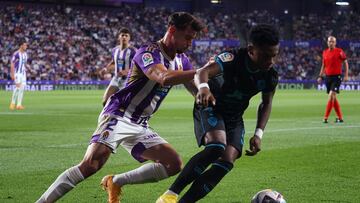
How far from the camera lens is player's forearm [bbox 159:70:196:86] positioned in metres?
6.34

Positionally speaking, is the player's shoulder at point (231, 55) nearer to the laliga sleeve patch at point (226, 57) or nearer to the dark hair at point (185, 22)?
the laliga sleeve patch at point (226, 57)

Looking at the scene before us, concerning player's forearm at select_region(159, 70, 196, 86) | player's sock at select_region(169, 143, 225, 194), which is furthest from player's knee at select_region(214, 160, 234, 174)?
player's forearm at select_region(159, 70, 196, 86)

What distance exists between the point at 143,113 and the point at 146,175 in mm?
698

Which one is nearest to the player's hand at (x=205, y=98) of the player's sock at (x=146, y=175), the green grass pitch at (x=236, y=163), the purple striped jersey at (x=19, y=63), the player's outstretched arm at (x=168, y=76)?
the player's outstretched arm at (x=168, y=76)

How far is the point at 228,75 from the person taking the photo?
6969 millimetres

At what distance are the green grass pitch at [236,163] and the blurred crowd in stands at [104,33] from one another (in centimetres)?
3251

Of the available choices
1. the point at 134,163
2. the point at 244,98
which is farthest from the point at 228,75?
the point at 134,163

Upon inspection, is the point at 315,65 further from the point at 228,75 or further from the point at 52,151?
the point at 228,75

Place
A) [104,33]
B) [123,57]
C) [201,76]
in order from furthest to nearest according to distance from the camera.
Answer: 1. [104,33]
2. [123,57]
3. [201,76]

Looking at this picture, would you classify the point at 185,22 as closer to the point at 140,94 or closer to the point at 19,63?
the point at 140,94

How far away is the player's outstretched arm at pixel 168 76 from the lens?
6.35 m

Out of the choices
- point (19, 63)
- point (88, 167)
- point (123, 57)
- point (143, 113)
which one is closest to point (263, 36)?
point (143, 113)

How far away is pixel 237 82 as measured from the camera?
276 inches

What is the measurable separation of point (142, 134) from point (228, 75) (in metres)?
1.01
